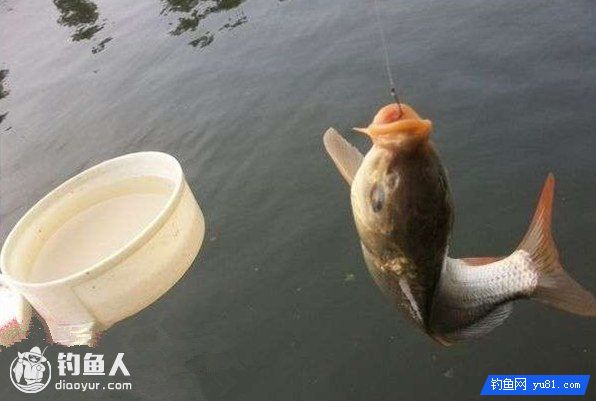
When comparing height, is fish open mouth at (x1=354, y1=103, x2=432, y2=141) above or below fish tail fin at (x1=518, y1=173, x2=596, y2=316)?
above

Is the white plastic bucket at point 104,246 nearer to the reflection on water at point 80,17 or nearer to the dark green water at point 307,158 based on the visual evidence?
the dark green water at point 307,158

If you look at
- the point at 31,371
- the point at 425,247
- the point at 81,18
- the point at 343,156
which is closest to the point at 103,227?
the point at 31,371

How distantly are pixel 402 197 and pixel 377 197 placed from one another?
10 cm

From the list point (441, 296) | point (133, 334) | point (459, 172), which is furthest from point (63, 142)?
point (441, 296)

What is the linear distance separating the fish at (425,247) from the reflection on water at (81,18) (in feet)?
30.5

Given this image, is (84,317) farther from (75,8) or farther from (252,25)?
(75,8)

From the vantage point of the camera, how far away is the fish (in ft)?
6.98

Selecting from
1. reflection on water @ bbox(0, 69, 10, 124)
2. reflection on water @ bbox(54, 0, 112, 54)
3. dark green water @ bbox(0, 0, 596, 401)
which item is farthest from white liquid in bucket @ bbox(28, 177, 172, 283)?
reflection on water @ bbox(54, 0, 112, 54)

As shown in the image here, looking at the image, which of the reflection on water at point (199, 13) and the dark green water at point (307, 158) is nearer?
the dark green water at point (307, 158)

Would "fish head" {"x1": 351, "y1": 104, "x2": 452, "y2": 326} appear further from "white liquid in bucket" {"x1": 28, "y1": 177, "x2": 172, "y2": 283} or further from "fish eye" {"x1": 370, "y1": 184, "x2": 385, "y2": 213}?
"white liquid in bucket" {"x1": 28, "y1": 177, "x2": 172, "y2": 283}

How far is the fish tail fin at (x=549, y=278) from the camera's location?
2.79 meters

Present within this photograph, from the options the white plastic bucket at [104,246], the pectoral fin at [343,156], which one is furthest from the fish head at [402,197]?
the white plastic bucket at [104,246]

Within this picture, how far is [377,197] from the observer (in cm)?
221

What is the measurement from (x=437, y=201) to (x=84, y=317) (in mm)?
2863
